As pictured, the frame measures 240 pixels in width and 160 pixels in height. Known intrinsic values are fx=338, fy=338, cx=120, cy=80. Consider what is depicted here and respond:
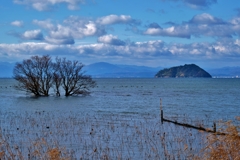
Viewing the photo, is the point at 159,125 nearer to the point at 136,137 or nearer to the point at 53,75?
the point at 136,137

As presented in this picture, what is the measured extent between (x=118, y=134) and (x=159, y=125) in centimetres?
636

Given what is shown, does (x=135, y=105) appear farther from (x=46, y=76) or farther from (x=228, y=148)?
(x=228, y=148)

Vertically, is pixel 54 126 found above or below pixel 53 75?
below

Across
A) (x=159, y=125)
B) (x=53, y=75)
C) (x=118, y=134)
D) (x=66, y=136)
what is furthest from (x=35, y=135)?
(x=53, y=75)

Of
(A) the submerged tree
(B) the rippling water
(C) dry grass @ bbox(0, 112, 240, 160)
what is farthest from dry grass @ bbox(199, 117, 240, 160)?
(A) the submerged tree

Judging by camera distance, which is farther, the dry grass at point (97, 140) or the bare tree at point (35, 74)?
the bare tree at point (35, 74)

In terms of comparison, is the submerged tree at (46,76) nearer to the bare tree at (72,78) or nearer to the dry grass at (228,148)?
the bare tree at (72,78)

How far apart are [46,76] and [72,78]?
6.24 metres

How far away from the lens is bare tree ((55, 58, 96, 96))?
248 ft

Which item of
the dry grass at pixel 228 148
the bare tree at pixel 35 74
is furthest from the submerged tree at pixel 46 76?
the dry grass at pixel 228 148

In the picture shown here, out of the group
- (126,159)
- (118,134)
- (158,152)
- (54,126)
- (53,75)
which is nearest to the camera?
(126,159)

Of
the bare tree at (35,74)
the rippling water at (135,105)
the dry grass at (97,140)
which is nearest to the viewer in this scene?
the dry grass at (97,140)

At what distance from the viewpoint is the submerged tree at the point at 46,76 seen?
7538cm

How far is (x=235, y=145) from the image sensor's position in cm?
1261
